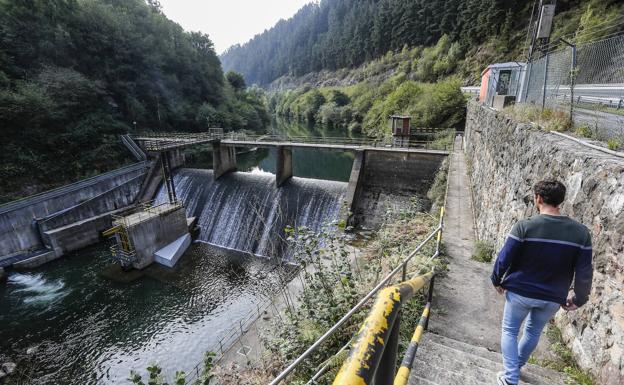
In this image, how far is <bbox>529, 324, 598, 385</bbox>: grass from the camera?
275 centimetres

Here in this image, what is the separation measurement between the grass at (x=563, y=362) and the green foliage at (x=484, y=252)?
2139mm

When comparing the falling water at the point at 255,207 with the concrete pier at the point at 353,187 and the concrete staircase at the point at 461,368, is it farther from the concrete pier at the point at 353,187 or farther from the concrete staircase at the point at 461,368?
the concrete staircase at the point at 461,368

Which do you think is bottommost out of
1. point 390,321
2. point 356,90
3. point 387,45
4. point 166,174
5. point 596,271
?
point 166,174

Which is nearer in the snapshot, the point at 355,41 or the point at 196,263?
the point at 196,263

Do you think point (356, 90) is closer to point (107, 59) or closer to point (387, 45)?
point (387, 45)

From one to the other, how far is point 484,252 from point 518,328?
3.42 meters

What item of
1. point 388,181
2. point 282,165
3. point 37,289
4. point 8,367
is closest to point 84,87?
point 37,289

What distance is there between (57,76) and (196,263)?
21536 millimetres

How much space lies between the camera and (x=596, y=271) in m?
2.79

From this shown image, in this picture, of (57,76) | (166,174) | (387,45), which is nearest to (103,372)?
(166,174)

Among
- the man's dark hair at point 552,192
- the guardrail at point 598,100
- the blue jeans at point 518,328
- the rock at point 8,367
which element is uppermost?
the guardrail at point 598,100

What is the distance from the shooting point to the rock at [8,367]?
9461 mm

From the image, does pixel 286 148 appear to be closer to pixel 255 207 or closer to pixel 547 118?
pixel 255 207

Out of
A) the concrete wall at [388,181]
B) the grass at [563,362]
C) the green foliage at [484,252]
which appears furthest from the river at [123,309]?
the grass at [563,362]
